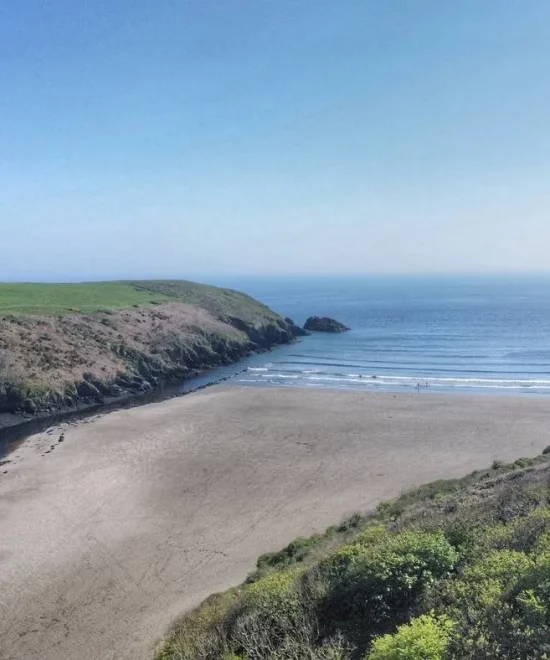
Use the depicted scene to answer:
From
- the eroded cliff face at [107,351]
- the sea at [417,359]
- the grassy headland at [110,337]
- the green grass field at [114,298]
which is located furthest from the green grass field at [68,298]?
the sea at [417,359]

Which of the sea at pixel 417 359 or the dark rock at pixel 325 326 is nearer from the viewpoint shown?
the sea at pixel 417 359

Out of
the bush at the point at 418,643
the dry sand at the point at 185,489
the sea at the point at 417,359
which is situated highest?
the bush at the point at 418,643

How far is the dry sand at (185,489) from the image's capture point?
57.8 ft

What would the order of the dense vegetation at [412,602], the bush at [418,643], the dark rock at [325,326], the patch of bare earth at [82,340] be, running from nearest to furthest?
1. the bush at [418,643]
2. the dense vegetation at [412,602]
3. the patch of bare earth at [82,340]
4. the dark rock at [325,326]

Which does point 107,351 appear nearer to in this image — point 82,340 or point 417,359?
point 82,340

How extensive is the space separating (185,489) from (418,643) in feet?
71.0

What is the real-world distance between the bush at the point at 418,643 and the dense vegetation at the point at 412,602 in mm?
15

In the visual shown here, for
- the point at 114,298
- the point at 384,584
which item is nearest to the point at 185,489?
the point at 384,584

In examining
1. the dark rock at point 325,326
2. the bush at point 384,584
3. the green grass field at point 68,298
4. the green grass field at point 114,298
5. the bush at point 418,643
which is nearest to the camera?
the bush at point 418,643

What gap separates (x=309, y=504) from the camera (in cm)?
2520

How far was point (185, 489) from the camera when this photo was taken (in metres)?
27.6

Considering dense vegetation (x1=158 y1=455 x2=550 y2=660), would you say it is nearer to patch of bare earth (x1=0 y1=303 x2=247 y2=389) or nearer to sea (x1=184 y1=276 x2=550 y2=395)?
patch of bare earth (x1=0 y1=303 x2=247 y2=389)

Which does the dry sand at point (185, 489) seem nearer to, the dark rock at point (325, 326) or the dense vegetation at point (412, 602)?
the dense vegetation at point (412, 602)

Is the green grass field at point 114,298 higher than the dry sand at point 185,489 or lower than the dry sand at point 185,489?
higher
